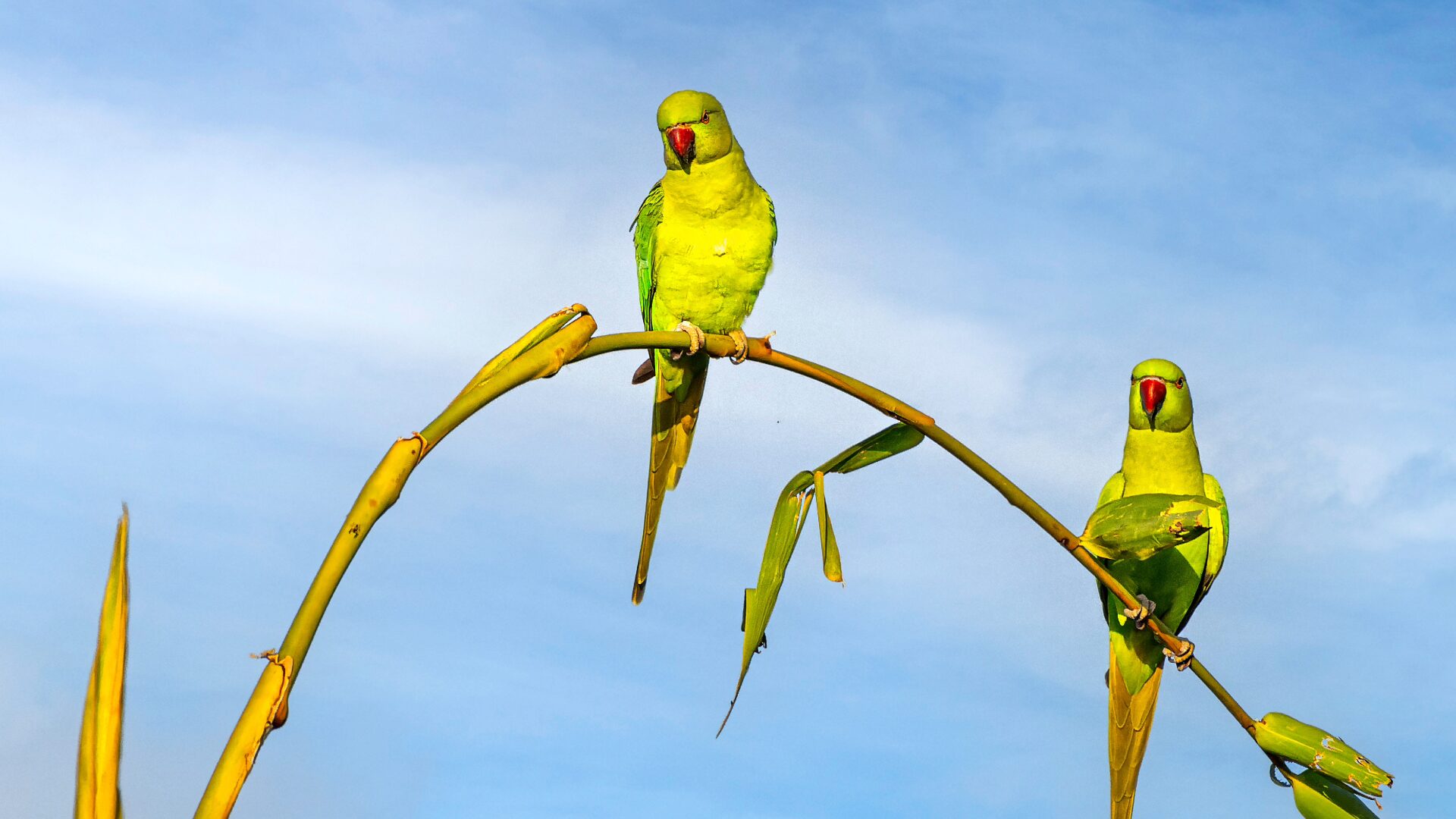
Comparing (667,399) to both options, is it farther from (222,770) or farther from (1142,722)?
(222,770)

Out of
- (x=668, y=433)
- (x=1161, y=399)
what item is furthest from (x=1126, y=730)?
(x=668, y=433)

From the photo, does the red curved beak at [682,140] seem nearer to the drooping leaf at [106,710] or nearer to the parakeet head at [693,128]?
the parakeet head at [693,128]

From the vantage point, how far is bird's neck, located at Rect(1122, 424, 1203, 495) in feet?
12.2

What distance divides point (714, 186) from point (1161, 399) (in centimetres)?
160

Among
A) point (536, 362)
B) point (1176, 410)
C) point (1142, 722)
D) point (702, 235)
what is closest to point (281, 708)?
point (536, 362)

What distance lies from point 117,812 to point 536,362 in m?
0.67

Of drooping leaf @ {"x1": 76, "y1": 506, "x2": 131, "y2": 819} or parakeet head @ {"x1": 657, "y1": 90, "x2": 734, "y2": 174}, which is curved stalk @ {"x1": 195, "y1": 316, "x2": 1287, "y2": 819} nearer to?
drooping leaf @ {"x1": 76, "y1": 506, "x2": 131, "y2": 819}

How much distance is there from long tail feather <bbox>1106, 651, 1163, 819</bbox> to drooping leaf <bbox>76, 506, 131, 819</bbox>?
271 cm

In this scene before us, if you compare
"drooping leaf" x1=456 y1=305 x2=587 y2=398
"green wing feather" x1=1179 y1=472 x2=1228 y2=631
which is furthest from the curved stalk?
"green wing feather" x1=1179 y1=472 x2=1228 y2=631

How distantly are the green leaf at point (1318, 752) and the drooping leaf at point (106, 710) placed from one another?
6.66 ft

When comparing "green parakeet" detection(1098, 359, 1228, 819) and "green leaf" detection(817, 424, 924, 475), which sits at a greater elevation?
"green parakeet" detection(1098, 359, 1228, 819)

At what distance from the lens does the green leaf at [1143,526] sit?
1889mm

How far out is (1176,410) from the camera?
3.68 meters

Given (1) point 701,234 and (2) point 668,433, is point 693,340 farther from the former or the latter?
(1) point 701,234
